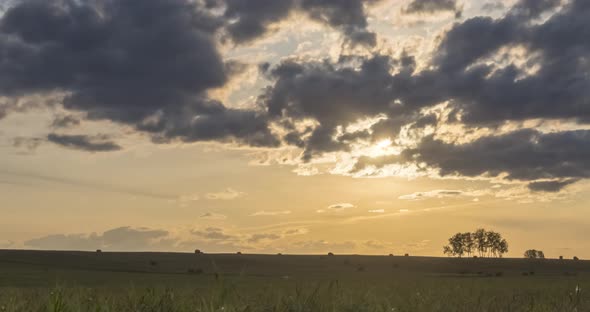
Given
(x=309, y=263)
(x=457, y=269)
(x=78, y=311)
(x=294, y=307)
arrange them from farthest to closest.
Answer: (x=309, y=263) < (x=457, y=269) < (x=294, y=307) < (x=78, y=311)

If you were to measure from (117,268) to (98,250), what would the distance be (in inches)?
1751

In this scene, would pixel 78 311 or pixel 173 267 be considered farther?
pixel 173 267

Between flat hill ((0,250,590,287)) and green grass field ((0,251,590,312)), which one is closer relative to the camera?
green grass field ((0,251,590,312))

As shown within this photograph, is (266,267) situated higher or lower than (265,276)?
higher

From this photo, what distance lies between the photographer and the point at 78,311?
14.2 feet

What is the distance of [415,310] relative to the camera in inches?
238

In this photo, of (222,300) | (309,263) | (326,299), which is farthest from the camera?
(309,263)

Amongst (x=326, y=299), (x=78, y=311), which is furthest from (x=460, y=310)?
(x=78, y=311)

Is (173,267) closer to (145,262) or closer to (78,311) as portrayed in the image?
(145,262)

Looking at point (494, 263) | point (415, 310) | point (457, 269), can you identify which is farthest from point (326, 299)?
point (494, 263)

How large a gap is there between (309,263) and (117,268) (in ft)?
149

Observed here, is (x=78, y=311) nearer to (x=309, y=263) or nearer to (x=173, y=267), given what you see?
(x=173, y=267)

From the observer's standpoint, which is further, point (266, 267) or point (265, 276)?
point (266, 267)

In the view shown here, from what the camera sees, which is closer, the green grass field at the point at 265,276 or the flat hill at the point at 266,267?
the green grass field at the point at 265,276
